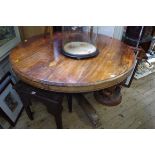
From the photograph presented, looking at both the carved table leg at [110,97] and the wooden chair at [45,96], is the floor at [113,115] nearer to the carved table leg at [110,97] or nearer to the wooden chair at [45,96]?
the carved table leg at [110,97]

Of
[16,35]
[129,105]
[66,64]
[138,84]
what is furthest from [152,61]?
[16,35]

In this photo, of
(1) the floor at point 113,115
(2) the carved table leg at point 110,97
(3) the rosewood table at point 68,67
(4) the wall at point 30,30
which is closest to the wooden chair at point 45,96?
(3) the rosewood table at point 68,67

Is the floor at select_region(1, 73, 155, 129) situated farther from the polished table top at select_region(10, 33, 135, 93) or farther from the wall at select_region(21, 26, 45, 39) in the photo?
the wall at select_region(21, 26, 45, 39)

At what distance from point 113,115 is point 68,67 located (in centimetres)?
84

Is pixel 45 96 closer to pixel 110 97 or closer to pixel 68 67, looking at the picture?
pixel 68 67

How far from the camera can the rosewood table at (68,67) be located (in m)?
0.89

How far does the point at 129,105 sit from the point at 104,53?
31.1 inches

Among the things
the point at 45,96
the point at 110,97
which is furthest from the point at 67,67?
the point at 110,97

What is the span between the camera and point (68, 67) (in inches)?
40.0

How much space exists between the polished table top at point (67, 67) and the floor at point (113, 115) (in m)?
0.65

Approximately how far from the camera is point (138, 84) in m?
2.02

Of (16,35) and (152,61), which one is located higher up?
(16,35)
